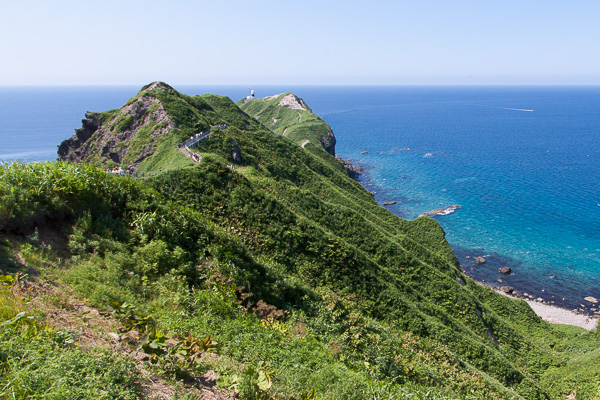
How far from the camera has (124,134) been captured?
4700 cm

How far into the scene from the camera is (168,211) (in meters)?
14.5

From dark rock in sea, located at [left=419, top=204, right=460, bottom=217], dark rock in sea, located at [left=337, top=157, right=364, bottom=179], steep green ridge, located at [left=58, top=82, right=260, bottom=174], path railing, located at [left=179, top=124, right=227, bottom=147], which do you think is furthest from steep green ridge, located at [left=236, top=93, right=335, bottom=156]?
path railing, located at [left=179, top=124, right=227, bottom=147]

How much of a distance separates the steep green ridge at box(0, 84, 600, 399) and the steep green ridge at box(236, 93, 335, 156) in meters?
73.7

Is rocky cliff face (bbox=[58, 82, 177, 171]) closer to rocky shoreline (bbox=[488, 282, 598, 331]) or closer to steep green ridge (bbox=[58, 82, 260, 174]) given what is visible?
steep green ridge (bbox=[58, 82, 260, 174])

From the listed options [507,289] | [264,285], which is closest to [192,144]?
[264,285]

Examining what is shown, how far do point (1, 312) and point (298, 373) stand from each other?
7091 millimetres

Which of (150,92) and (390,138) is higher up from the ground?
(150,92)

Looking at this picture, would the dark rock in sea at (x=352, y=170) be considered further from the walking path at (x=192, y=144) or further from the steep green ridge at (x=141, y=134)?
the walking path at (x=192, y=144)

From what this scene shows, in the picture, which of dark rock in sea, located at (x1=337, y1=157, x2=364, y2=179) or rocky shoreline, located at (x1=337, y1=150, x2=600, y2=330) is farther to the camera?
dark rock in sea, located at (x1=337, y1=157, x2=364, y2=179)

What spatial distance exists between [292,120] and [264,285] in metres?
118

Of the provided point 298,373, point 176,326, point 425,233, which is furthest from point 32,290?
point 425,233

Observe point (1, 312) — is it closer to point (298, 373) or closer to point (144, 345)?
point (144, 345)

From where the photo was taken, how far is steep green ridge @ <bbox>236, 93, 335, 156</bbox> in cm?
10594

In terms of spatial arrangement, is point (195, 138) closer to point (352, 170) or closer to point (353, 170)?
point (352, 170)
